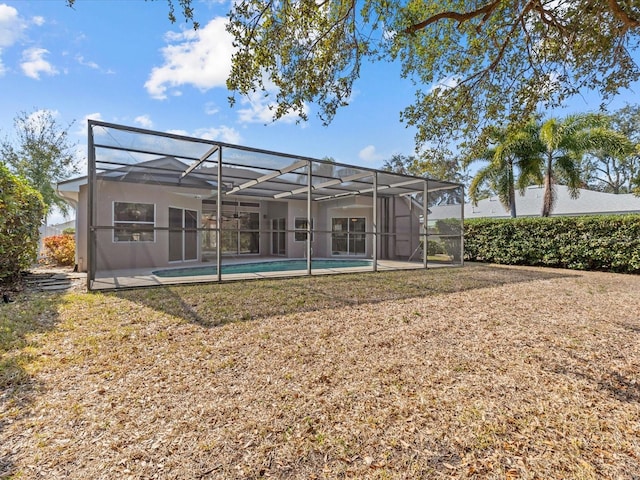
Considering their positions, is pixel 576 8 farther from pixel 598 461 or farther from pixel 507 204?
pixel 507 204

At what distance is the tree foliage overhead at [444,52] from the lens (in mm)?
4969

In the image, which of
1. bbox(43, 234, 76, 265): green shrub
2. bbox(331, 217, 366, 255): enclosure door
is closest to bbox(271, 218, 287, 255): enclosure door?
bbox(331, 217, 366, 255): enclosure door

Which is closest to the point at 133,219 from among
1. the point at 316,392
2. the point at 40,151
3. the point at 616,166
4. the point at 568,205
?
the point at 316,392

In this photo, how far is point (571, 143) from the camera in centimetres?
1202

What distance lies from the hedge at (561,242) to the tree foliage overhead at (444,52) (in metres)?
6.36

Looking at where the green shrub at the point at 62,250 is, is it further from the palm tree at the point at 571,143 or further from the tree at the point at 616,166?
the tree at the point at 616,166

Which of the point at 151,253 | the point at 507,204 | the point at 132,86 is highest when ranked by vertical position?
the point at 132,86

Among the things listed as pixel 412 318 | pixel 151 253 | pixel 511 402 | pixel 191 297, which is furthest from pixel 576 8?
pixel 151 253

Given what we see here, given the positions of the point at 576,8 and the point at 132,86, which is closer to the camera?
the point at 576,8

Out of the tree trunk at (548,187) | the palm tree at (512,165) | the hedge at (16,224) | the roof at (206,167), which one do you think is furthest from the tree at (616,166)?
the hedge at (16,224)

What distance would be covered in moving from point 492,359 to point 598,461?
1.48m

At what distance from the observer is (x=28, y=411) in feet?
7.47

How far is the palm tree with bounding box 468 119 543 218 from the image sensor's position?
12734 millimetres

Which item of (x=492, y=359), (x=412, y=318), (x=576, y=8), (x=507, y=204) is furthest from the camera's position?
(x=507, y=204)
